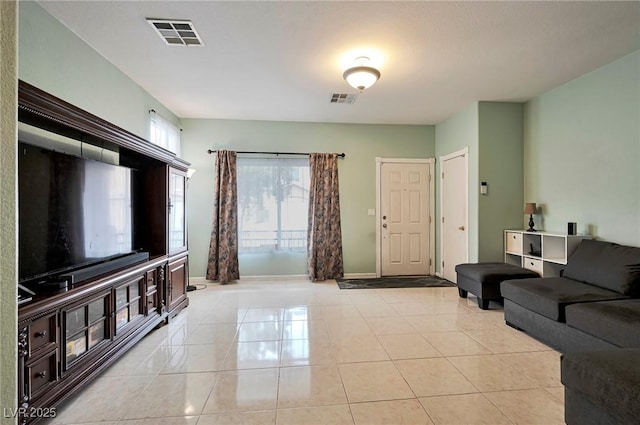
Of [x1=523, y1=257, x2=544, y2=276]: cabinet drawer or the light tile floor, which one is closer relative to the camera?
the light tile floor

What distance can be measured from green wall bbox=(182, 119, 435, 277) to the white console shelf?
2.04 meters

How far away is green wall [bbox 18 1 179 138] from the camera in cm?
211

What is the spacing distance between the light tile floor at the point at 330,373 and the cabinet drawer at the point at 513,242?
1108 millimetres

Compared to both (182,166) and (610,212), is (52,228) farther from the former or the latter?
(610,212)

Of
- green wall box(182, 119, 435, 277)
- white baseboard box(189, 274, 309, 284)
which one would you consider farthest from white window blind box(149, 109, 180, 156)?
white baseboard box(189, 274, 309, 284)

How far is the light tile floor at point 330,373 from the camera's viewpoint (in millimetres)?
1729

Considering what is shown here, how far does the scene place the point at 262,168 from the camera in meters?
4.98

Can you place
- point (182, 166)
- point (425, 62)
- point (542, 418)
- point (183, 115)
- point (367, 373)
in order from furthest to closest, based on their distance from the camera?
point (183, 115) → point (182, 166) → point (425, 62) → point (367, 373) → point (542, 418)

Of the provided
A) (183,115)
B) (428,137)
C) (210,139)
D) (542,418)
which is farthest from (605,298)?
(183,115)

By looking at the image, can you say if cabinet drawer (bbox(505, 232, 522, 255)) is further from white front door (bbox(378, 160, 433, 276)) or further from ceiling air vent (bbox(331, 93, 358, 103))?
ceiling air vent (bbox(331, 93, 358, 103))

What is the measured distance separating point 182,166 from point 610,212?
4693 millimetres

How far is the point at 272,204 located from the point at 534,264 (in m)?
3.81

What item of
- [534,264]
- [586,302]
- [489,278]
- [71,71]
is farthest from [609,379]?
[71,71]

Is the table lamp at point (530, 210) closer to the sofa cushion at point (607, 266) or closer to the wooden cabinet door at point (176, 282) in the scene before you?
the sofa cushion at point (607, 266)
